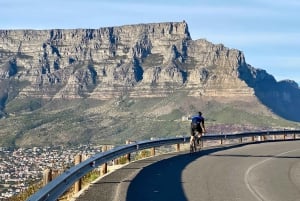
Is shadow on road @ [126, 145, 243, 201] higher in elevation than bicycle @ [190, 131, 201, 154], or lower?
lower

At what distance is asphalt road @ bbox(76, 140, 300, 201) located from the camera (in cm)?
1490

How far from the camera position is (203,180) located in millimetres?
18094

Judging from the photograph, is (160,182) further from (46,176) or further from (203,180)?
(46,176)

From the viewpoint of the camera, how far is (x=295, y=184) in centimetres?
1780

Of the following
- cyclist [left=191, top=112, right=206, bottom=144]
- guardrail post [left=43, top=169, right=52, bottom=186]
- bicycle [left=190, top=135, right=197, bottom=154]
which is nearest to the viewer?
guardrail post [left=43, top=169, right=52, bottom=186]

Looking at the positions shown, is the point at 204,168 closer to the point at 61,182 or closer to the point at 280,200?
the point at 280,200

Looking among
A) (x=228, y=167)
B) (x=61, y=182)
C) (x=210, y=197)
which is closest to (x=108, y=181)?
(x=210, y=197)

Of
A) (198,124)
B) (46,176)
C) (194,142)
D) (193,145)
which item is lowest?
(193,145)

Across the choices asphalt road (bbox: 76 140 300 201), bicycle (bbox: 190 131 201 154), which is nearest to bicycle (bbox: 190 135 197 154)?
bicycle (bbox: 190 131 201 154)

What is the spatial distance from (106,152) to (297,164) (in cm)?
868

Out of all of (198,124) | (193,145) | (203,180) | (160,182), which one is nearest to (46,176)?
(160,182)

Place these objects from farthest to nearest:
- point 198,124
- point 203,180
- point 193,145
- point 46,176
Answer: point 193,145 < point 198,124 < point 203,180 < point 46,176

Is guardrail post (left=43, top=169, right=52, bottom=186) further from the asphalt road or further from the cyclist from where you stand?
the cyclist

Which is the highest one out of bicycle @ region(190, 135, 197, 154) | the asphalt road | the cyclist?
the cyclist
